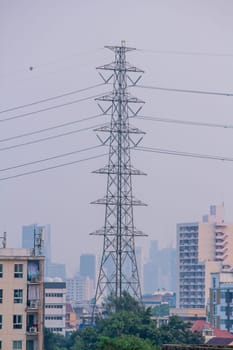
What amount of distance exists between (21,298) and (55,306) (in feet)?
322

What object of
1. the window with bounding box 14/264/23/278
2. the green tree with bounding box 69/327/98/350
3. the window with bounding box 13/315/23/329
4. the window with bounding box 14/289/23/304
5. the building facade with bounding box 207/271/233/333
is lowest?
the green tree with bounding box 69/327/98/350

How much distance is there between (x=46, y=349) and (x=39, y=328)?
1340cm

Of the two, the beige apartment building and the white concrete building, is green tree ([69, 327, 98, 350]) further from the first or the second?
the white concrete building

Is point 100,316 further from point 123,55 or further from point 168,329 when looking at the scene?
point 123,55

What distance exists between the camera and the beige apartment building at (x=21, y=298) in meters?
77.8

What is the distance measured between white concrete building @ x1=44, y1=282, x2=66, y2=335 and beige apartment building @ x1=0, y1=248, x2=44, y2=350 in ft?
285

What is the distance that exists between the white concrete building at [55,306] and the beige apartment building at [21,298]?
8687 centimetres

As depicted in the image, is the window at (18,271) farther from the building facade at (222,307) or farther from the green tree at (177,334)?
the building facade at (222,307)

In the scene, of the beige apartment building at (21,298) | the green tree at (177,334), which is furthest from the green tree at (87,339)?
the beige apartment building at (21,298)

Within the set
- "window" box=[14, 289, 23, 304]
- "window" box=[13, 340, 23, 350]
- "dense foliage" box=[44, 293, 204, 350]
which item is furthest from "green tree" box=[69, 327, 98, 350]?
"window" box=[13, 340, 23, 350]

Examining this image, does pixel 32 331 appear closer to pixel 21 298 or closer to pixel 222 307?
pixel 21 298

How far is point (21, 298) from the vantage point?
259ft

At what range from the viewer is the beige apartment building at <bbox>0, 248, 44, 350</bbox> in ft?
255

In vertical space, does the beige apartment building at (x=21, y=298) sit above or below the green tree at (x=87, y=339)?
above
